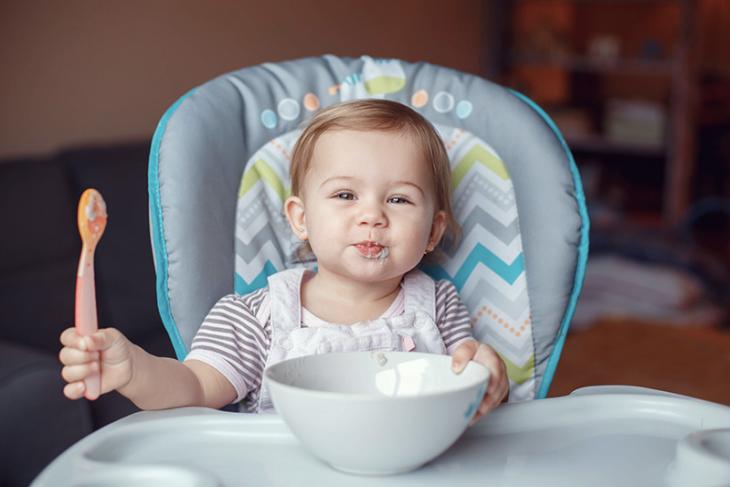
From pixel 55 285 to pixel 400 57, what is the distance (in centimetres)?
210

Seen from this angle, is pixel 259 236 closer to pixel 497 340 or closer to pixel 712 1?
pixel 497 340

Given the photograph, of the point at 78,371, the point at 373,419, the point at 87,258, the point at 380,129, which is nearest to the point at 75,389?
the point at 78,371

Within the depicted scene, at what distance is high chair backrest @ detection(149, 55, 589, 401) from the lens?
1198mm

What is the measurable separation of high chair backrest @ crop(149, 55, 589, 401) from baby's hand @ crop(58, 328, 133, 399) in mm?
297

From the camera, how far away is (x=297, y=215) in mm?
1240

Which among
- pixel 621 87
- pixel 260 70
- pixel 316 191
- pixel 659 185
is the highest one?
pixel 260 70

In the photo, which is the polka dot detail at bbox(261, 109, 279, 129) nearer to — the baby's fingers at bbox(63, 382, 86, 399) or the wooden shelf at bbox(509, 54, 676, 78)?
the baby's fingers at bbox(63, 382, 86, 399)

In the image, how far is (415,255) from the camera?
113 cm

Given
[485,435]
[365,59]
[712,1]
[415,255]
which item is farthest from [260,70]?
[712,1]

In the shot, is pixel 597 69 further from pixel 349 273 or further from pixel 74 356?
pixel 74 356

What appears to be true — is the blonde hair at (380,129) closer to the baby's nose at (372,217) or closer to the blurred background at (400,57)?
the baby's nose at (372,217)

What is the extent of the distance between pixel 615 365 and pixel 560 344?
6.48 feet

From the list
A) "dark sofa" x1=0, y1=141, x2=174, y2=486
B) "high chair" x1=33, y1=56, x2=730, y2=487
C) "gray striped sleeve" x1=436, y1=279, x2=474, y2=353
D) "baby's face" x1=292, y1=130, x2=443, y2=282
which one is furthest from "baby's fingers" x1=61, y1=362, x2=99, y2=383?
"dark sofa" x1=0, y1=141, x2=174, y2=486

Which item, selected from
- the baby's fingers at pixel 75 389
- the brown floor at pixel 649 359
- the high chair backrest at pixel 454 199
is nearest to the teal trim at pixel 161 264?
the high chair backrest at pixel 454 199
